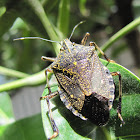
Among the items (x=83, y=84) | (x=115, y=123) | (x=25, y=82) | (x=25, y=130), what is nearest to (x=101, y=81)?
(x=83, y=84)

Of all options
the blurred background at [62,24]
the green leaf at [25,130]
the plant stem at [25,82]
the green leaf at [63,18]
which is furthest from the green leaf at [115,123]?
the green leaf at [63,18]

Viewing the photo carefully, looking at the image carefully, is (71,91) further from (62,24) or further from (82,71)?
(62,24)

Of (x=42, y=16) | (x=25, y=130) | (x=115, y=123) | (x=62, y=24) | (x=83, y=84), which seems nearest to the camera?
(x=115, y=123)

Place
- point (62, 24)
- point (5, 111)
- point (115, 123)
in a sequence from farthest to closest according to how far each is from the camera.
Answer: point (5, 111) → point (62, 24) → point (115, 123)

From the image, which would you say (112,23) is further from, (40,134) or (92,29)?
(40,134)

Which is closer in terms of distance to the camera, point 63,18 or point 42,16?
point 42,16

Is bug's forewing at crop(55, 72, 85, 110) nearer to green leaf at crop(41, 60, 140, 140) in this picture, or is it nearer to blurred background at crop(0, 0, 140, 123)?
green leaf at crop(41, 60, 140, 140)
